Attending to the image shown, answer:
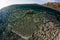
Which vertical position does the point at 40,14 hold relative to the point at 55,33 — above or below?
above

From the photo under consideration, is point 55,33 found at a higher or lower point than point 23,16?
lower

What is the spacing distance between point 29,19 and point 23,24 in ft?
0.21

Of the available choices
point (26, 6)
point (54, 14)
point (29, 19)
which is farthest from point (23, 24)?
point (54, 14)

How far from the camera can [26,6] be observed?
1319 mm

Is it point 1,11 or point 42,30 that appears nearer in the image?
point 42,30

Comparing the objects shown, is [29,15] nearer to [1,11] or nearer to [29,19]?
[29,19]

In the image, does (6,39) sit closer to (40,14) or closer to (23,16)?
(23,16)

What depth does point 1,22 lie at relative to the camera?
1.33 m

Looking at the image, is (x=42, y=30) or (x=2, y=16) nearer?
(x=42, y=30)

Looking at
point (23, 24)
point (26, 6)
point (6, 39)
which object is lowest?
point (6, 39)

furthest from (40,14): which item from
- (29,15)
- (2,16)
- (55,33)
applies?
(2,16)

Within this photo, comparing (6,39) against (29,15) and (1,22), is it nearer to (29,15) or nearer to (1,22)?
(1,22)

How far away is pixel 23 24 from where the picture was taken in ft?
4.14

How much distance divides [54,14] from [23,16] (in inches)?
10.1
